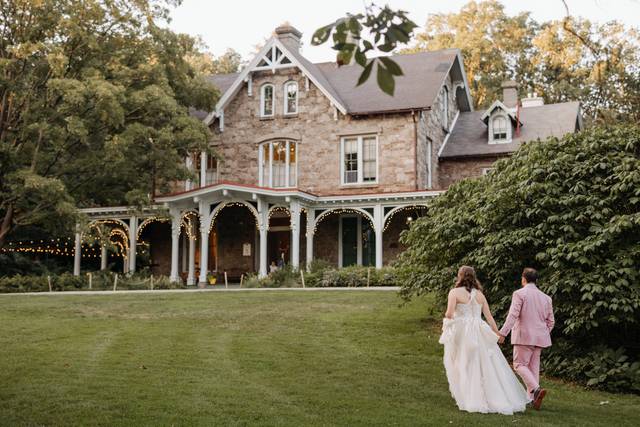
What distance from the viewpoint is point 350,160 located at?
28.0m

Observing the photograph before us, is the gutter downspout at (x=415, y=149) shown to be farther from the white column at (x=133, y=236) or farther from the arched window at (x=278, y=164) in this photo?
the white column at (x=133, y=236)

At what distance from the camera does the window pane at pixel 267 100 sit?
2925cm

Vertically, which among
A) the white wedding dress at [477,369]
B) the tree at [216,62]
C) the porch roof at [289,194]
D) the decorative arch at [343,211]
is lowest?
the white wedding dress at [477,369]

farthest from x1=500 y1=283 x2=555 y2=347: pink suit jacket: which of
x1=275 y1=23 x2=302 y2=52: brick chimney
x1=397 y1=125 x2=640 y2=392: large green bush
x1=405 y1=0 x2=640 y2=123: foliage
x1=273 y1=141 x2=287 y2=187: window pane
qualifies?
x1=405 y1=0 x2=640 y2=123: foliage

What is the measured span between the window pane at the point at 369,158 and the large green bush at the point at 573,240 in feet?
47.9

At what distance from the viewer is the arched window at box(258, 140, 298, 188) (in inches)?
1120

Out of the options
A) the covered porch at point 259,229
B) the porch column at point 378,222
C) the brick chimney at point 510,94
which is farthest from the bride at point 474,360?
the brick chimney at point 510,94

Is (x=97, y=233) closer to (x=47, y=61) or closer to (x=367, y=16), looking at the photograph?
(x=47, y=61)

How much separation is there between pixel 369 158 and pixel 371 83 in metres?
4.13

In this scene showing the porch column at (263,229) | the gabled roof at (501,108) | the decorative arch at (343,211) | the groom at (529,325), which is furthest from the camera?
the gabled roof at (501,108)

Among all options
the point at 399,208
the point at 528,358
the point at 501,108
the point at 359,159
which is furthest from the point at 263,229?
the point at 528,358

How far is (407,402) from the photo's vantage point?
8.39 metres

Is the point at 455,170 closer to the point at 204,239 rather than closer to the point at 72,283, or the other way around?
the point at 204,239

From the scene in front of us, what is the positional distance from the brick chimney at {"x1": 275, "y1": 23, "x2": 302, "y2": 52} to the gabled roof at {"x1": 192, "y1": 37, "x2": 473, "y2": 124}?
1.46m
